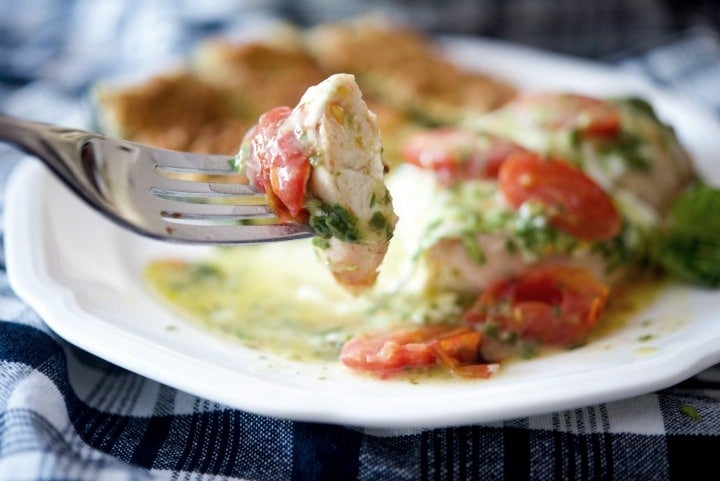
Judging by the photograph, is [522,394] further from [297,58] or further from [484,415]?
[297,58]

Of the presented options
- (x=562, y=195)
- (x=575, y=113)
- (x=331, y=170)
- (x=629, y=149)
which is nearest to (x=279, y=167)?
(x=331, y=170)

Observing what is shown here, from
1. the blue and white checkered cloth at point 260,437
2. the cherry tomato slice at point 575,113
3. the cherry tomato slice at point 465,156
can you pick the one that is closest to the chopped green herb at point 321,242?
the blue and white checkered cloth at point 260,437

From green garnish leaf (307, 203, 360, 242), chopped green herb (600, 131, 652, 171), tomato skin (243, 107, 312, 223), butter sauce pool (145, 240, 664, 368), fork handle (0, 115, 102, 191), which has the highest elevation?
fork handle (0, 115, 102, 191)

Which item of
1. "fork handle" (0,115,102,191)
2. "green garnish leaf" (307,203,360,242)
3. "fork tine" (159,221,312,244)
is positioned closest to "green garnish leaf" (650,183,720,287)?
"green garnish leaf" (307,203,360,242)

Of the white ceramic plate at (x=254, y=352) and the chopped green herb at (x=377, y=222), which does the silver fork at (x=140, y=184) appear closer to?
the chopped green herb at (x=377, y=222)

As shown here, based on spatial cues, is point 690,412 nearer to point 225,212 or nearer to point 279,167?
point 279,167

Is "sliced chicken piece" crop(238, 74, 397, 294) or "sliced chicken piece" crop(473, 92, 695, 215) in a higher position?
"sliced chicken piece" crop(238, 74, 397, 294)

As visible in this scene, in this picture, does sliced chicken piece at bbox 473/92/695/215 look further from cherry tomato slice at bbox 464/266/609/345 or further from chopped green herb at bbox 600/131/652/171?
cherry tomato slice at bbox 464/266/609/345
